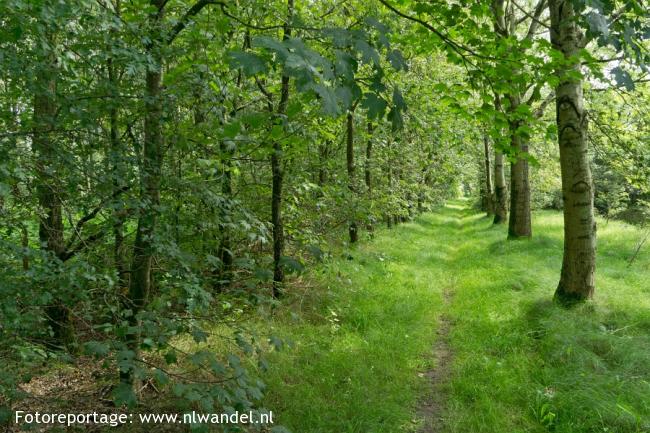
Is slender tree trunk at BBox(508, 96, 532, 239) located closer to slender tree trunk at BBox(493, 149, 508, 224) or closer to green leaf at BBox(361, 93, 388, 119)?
slender tree trunk at BBox(493, 149, 508, 224)

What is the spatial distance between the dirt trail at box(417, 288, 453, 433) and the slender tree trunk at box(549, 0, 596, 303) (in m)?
2.17

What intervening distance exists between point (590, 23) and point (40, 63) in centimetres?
371

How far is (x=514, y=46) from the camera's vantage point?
12.9 ft

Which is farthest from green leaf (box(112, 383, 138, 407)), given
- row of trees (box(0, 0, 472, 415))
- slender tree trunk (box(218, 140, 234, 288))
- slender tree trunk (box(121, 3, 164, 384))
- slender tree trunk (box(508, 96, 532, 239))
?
slender tree trunk (box(508, 96, 532, 239))

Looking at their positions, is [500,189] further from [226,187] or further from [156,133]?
[156,133]

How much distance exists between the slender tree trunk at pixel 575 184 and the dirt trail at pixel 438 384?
2165 mm

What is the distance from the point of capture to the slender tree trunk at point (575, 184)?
7.09 meters

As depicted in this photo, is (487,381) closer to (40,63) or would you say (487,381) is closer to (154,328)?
(154,328)

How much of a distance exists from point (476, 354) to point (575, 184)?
338 cm

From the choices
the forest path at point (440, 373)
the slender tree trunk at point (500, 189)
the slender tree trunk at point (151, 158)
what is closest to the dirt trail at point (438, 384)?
the forest path at point (440, 373)

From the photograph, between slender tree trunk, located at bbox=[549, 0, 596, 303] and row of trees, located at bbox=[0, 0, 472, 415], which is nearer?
row of trees, located at bbox=[0, 0, 472, 415]

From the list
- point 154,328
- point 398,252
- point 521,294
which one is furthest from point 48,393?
point 398,252

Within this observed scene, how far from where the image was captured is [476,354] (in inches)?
248

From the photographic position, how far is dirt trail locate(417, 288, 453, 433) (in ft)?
15.8
